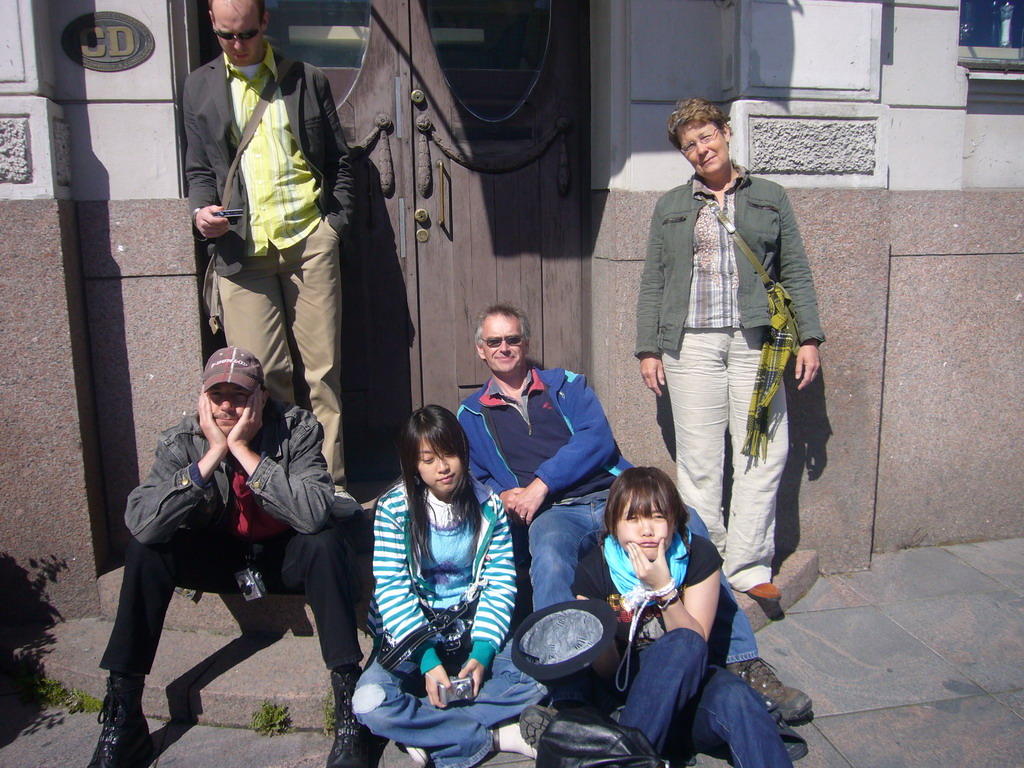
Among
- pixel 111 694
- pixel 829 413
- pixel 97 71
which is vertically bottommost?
pixel 111 694

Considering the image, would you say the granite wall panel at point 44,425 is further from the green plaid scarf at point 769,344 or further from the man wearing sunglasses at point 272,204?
the green plaid scarf at point 769,344

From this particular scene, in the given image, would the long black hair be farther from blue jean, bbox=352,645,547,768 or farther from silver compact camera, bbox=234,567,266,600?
silver compact camera, bbox=234,567,266,600

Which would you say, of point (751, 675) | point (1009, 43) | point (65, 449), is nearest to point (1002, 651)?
point (751, 675)

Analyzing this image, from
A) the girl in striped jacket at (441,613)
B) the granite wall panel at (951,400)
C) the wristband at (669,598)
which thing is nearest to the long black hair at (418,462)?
the girl in striped jacket at (441,613)

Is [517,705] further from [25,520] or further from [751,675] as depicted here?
[25,520]

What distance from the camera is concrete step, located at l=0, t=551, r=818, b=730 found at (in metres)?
2.96

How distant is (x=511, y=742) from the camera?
9.01 feet

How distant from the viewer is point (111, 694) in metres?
2.73

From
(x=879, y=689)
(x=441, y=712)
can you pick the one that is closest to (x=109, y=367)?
(x=441, y=712)

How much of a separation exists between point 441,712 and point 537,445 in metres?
1.06

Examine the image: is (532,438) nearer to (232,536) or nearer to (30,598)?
(232,536)

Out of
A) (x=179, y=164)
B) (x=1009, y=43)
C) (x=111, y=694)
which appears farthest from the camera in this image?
(x=1009, y=43)

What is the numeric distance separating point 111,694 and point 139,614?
0.25 metres

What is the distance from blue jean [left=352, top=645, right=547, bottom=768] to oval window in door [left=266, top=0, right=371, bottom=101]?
2597 mm
